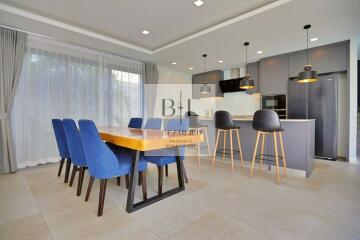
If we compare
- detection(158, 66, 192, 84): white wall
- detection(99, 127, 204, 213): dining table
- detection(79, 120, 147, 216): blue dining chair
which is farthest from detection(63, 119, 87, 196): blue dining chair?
detection(158, 66, 192, 84): white wall

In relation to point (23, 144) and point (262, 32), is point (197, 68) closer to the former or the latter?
point (262, 32)

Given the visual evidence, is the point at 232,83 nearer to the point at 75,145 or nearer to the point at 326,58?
the point at 326,58

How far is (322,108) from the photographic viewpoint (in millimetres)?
4051

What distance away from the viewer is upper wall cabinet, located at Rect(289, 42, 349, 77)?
3840 millimetres

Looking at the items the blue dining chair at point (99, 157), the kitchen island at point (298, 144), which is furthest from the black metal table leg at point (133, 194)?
the kitchen island at point (298, 144)

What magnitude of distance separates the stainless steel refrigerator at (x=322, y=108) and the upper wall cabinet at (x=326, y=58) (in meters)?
0.19

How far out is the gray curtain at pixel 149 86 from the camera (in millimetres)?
5262

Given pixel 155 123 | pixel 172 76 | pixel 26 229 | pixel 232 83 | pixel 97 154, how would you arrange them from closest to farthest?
pixel 26 229 < pixel 97 154 < pixel 155 123 < pixel 232 83 < pixel 172 76

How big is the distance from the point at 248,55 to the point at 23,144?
5343 millimetres

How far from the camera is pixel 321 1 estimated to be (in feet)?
7.86

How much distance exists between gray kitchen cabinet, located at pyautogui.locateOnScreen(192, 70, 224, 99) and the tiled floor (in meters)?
3.76

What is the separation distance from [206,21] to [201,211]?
9.85ft

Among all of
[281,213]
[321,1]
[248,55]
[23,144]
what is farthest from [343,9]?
[23,144]

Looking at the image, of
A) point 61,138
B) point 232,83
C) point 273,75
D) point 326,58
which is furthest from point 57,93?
point 326,58
